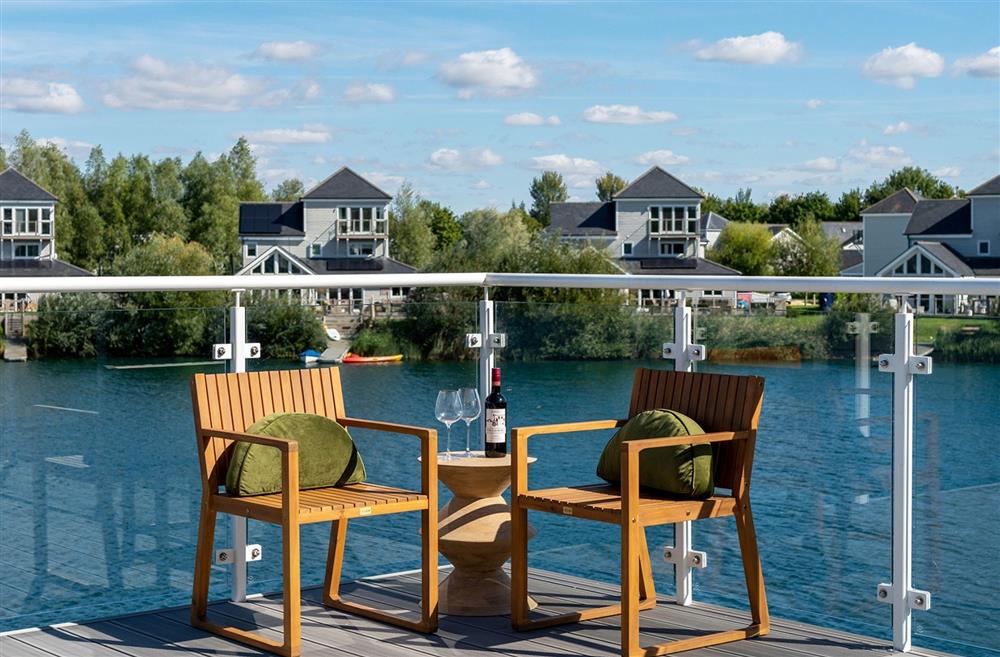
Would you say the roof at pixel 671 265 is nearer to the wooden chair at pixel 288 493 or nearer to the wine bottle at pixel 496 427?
the wine bottle at pixel 496 427

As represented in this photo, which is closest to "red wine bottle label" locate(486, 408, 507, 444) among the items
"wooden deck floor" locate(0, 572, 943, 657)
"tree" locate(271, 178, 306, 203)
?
"wooden deck floor" locate(0, 572, 943, 657)

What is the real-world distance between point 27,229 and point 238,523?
165 feet

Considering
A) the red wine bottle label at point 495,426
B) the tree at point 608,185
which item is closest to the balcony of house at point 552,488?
the red wine bottle label at point 495,426

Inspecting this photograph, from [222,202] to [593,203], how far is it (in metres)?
15.2

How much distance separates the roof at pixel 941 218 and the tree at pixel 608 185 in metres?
23.3

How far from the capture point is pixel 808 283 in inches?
142

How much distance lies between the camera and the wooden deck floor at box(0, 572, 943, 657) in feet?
11.5

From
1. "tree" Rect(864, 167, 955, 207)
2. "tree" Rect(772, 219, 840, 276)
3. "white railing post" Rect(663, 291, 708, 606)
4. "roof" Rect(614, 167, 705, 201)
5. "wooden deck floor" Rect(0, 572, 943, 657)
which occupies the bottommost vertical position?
"wooden deck floor" Rect(0, 572, 943, 657)

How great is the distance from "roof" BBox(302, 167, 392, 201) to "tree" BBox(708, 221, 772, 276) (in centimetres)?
2060

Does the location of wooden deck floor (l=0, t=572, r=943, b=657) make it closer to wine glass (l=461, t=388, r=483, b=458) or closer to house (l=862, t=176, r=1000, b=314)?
wine glass (l=461, t=388, r=483, b=458)

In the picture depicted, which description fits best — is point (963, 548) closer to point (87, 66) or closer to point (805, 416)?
point (805, 416)

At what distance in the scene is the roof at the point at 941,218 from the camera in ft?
179

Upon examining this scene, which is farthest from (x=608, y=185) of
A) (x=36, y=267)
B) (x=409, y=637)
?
(x=409, y=637)

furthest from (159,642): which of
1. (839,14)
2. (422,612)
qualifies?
(839,14)
